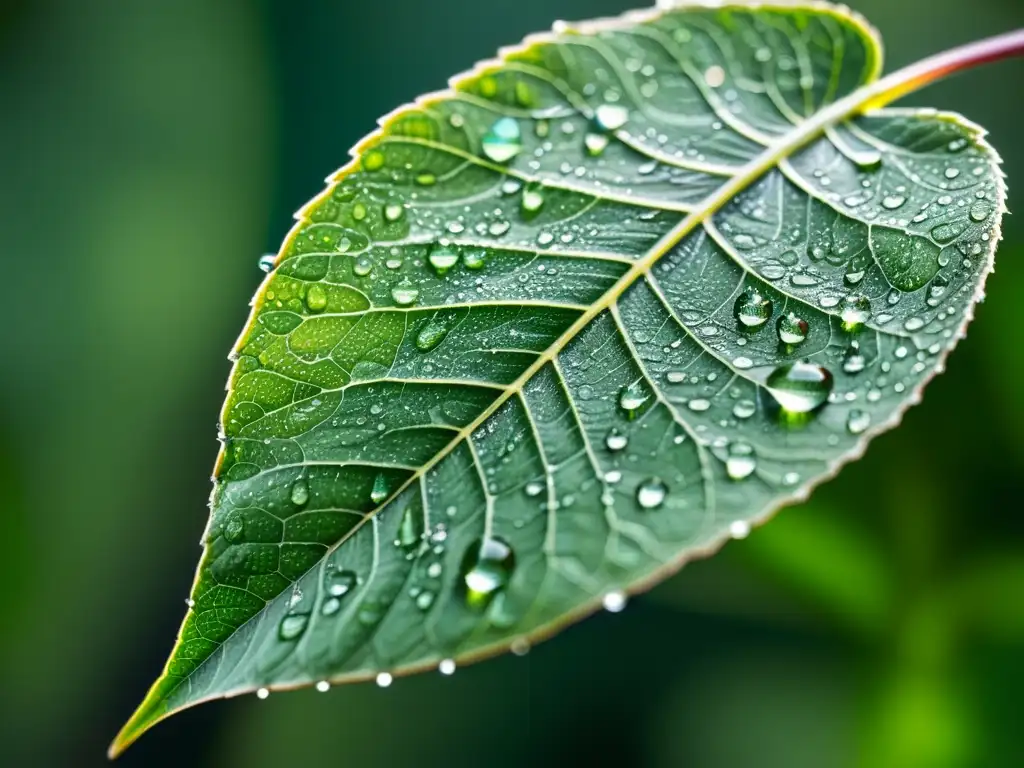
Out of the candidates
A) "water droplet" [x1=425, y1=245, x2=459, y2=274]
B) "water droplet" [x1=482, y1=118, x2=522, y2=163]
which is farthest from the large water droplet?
"water droplet" [x1=482, y1=118, x2=522, y2=163]

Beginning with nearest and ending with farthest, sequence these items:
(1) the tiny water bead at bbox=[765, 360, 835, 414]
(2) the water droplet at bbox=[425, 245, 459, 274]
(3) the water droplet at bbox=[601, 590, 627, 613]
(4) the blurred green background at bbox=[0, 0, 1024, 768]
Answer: (3) the water droplet at bbox=[601, 590, 627, 613], (1) the tiny water bead at bbox=[765, 360, 835, 414], (2) the water droplet at bbox=[425, 245, 459, 274], (4) the blurred green background at bbox=[0, 0, 1024, 768]

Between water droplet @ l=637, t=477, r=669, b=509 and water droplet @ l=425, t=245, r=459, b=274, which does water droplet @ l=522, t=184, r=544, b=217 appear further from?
water droplet @ l=637, t=477, r=669, b=509

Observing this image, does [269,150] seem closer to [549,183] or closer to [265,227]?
[265,227]

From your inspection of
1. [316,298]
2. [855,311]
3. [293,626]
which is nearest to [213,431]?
[316,298]

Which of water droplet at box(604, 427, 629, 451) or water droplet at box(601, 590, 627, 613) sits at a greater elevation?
water droplet at box(604, 427, 629, 451)

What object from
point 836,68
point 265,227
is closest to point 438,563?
point 836,68

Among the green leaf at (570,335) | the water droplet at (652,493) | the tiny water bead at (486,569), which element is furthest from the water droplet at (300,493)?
the water droplet at (652,493)

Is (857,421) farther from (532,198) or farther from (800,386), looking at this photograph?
(532,198)
